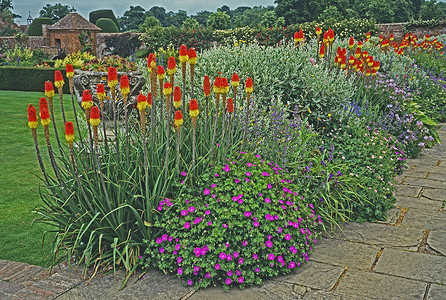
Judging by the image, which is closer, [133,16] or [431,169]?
[431,169]

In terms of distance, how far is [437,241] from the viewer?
3.43 metres

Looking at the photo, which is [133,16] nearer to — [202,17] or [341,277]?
[202,17]

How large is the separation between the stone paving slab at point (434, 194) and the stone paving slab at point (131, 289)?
117 inches

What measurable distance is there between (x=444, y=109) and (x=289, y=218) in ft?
20.7

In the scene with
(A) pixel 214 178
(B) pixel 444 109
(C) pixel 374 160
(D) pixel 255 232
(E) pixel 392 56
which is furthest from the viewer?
(E) pixel 392 56

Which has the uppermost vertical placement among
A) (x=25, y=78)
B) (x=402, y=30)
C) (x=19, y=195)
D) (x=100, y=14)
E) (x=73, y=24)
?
(x=100, y=14)

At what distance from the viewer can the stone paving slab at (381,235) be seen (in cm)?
344

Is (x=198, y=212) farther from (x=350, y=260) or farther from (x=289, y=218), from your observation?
(x=350, y=260)

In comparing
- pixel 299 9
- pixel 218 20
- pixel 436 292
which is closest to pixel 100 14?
pixel 218 20

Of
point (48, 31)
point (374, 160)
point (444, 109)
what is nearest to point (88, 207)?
point (374, 160)

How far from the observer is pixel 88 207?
122 inches

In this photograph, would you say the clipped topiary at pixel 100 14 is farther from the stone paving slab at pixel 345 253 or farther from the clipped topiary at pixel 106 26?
the stone paving slab at pixel 345 253

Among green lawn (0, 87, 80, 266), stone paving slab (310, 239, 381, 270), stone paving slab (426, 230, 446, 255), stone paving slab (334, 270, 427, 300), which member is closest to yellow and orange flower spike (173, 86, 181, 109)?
green lawn (0, 87, 80, 266)

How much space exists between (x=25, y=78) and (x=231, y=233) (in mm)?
13903
